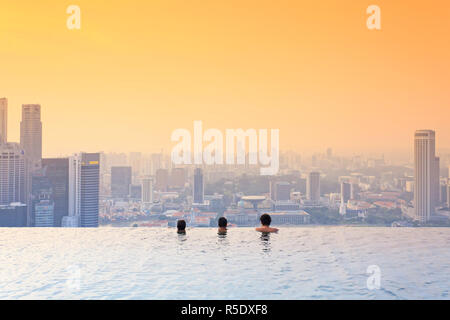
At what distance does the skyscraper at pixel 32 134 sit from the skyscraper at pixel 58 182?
181 centimetres

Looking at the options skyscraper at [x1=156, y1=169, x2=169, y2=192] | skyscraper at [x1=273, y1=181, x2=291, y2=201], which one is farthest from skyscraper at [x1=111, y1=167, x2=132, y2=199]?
skyscraper at [x1=273, y1=181, x2=291, y2=201]

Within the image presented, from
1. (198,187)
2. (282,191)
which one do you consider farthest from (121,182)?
(282,191)

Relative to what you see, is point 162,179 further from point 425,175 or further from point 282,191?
point 425,175

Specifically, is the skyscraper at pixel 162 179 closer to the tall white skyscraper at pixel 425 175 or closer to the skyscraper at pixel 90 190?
the skyscraper at pixel 90 190

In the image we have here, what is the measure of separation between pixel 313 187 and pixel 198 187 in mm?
13482

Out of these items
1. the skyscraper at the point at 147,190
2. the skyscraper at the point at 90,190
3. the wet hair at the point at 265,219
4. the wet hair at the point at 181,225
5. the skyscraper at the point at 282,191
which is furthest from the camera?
the skyscraper at the point at 90,190

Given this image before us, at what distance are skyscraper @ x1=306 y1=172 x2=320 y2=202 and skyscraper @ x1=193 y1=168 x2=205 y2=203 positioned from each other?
1213 cm

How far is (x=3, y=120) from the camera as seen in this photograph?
62.9 m

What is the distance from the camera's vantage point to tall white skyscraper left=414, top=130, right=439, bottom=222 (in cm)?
4716

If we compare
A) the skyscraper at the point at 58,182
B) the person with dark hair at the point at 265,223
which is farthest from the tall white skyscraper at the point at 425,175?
the skyscraper at the point at 58,182

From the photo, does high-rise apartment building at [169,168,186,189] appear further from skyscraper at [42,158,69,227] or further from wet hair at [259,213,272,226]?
wet hair at [259,213,272,226]

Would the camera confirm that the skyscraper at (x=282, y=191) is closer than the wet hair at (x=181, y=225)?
No

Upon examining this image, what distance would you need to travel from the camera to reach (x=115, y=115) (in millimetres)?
45000

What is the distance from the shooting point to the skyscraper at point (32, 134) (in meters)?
64.8
